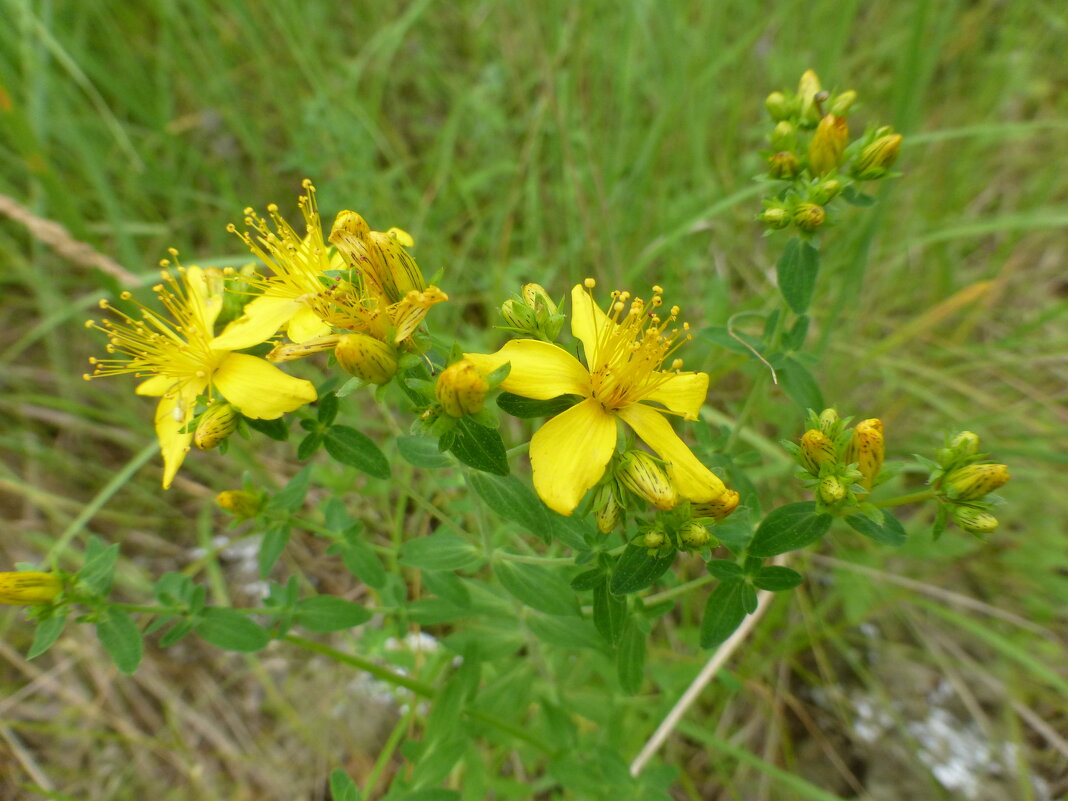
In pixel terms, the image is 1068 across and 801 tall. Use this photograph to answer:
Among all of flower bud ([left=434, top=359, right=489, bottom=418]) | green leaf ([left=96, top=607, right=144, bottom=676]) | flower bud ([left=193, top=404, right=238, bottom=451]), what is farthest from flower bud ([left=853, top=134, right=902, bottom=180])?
green leaf ([left=96, top=607, right=144, bottom=676])

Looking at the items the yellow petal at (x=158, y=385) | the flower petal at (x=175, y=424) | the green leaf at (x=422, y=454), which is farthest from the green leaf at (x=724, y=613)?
the yellow petal at (x=158, y=385)

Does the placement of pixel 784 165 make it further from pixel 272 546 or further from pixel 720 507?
pixel 272 546

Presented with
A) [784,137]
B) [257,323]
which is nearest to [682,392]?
[784,137]

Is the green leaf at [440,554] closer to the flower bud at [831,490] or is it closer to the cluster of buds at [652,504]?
the cluster of buds at [652,504]

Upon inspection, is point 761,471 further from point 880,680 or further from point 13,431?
point 13,431

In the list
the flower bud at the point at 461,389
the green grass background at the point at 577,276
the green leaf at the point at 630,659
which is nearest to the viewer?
the flower bud at the point at 461,389
